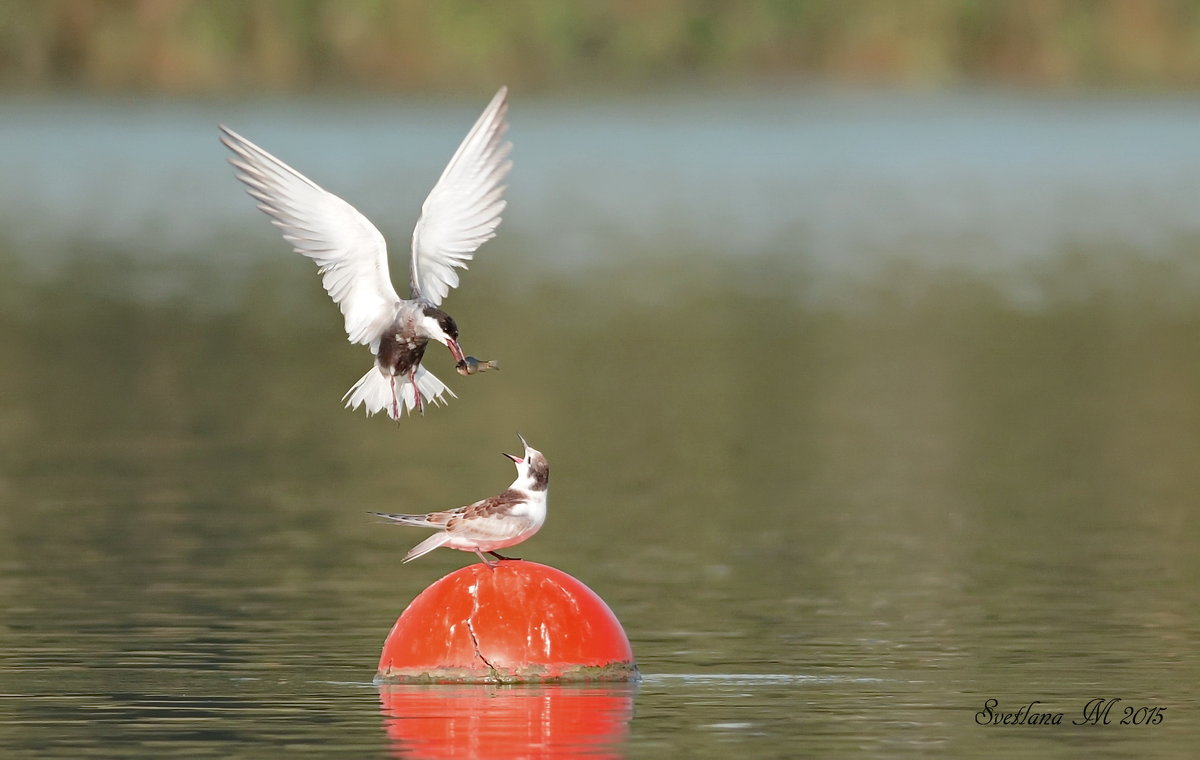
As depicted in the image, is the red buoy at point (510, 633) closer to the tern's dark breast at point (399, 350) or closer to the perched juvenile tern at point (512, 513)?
the perched juvenile tern at point (512, 513)

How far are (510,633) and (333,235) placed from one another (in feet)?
7.63

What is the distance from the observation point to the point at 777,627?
1631cm

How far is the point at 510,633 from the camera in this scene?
45.4 feet

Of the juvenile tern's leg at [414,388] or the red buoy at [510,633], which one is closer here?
the red buoy at [510,633]

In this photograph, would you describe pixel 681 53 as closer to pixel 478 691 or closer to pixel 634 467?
pixel 634 467

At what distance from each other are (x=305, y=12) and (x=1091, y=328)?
141 feet

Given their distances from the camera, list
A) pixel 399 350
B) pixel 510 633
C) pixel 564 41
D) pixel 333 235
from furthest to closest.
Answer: pixel 564 41 → pixel 333 235 → pixel 399 350 → pixel 510 633

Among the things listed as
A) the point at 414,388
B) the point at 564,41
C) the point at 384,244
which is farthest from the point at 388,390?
the point at 564,41

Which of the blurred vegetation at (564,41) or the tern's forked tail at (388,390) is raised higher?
the tern's forked tail at (388,390)

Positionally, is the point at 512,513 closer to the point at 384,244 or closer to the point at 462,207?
the point at 384,244

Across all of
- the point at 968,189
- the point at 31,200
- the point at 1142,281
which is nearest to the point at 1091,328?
the point at 1142,281
